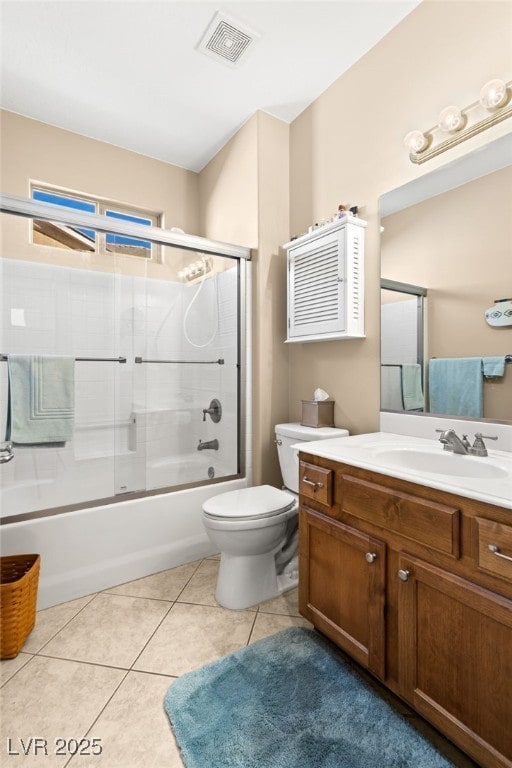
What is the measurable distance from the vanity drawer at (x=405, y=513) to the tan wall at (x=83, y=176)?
5.90ft

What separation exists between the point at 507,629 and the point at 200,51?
2766 millimetres

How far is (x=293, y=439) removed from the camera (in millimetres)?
2156

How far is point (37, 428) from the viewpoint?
189 cm

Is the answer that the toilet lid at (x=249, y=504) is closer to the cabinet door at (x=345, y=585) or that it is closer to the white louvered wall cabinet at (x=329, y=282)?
the cabinet door at (x=345, y=585)

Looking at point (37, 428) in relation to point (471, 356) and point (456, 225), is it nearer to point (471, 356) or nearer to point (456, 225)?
point (471, 356)

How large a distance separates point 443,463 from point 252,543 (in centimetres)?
90

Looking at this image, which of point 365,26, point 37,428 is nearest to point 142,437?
point 37,428

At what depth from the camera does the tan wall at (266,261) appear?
246cm

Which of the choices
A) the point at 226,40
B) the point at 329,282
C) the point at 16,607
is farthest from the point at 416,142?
the point at 16,607

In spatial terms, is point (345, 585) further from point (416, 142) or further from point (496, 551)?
point (416, 142)

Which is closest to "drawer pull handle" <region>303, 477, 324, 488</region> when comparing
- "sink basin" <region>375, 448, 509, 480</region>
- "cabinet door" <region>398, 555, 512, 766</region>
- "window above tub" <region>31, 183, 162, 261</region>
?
"sink basin" <region>375, 448, 509, 480</region>

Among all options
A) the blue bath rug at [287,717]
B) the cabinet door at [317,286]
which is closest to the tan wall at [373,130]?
the cabinet door at [317,286]

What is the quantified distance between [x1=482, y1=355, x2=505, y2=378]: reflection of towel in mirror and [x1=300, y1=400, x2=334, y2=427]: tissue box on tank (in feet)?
2.92

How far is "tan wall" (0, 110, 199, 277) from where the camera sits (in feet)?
7.31
